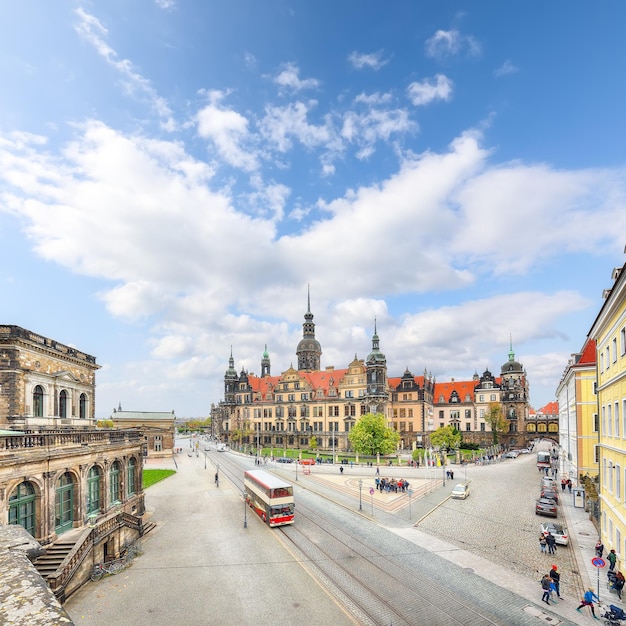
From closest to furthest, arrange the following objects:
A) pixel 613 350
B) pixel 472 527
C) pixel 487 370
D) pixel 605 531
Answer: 1. pixel 613 350
2. pixel 605 531
3. pixel 472 527
4. pixel 487 370

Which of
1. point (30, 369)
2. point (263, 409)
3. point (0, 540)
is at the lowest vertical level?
point (263, 409)

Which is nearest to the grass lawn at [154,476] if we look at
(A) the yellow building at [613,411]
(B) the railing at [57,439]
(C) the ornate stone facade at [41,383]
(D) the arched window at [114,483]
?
(C) the ornate stone facade at [41,383]

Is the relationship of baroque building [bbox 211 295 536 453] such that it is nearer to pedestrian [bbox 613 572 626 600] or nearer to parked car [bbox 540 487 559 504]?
parked car [bbox 540 487 559 504]

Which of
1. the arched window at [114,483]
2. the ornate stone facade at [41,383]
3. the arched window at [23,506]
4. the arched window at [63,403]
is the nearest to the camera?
the arched window at [23,506]

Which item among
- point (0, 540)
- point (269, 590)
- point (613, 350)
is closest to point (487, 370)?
point (613, 350)

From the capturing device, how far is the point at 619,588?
19391mm

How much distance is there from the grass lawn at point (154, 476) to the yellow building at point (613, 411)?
4201 cm

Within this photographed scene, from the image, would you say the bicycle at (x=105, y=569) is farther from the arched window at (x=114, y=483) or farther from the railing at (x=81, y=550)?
the arched window at (x=114, y=483)

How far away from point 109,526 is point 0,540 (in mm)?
19045

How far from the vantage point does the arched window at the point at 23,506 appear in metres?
20.2

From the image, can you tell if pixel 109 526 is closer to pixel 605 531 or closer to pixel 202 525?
pixel 202 525

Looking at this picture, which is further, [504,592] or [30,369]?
[30,369]

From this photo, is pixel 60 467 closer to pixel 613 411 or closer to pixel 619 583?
pixel 619 583

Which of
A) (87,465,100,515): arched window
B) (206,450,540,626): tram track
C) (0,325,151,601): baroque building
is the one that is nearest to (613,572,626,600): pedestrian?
(206,450,540,626): tram track
